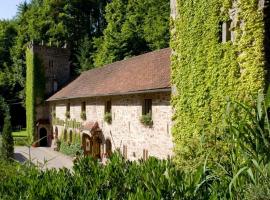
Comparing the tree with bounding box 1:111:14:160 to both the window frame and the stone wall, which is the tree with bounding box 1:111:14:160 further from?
the window frame

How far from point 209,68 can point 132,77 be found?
9.89 m

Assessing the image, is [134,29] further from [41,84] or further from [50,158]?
[50,158]

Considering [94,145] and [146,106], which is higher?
[146,106]

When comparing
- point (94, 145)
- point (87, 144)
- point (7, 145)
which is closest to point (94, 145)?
point (94, 145)

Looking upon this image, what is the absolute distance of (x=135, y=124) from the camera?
1788 cm

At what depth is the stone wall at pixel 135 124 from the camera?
1516cm

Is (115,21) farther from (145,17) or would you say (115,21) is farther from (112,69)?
(112,69)

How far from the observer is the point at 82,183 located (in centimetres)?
600

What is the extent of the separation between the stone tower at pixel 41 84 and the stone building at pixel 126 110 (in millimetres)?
6409

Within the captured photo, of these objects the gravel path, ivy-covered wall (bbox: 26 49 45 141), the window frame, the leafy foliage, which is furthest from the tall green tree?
the window frame

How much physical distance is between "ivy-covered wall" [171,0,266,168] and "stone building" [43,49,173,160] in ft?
9.83

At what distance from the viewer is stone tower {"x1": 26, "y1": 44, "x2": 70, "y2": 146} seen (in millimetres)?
34406

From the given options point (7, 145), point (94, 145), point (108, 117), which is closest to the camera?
point (108, 117)

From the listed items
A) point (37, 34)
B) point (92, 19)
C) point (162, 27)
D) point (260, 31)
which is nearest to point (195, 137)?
point (260, 31)
